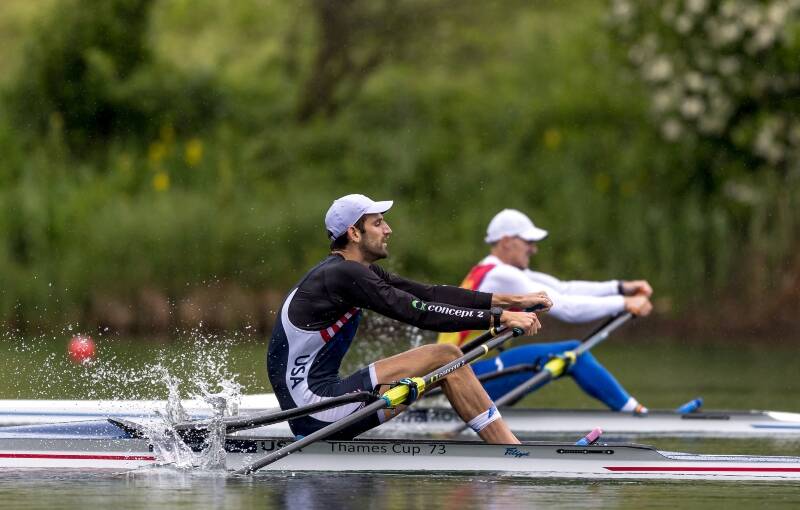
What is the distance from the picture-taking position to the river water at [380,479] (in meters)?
9.42

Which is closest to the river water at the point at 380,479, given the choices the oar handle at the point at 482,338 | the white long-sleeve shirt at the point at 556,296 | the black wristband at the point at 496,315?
the black wristband at the point at 496,315

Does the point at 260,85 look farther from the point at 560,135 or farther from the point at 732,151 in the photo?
the point at 732,151

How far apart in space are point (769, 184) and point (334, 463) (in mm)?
17761

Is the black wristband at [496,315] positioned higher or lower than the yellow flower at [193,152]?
lower

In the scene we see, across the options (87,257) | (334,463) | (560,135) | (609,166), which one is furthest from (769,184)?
(334,463)

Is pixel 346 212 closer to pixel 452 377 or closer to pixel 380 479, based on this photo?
pixel 452 377

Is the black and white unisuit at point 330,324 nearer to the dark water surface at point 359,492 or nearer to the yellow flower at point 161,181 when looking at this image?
the dark water surface at point 359,492

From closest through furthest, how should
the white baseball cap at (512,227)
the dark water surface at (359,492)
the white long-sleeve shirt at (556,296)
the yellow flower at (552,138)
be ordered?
the dark water surface at (359,492)
the white long-sleeve shirt at (556,296)
the white baseball cap at (512,227)
the yellow flower at (552,138)

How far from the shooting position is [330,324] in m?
10.6

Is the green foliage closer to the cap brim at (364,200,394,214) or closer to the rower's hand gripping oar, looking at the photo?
the cap brim at (364,200,394,214)

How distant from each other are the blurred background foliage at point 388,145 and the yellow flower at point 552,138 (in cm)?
8

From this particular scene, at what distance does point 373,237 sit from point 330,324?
651 millimetres

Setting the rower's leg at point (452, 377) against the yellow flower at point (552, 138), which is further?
the yellow flower at point (552, 138)

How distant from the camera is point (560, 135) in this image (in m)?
31.3
